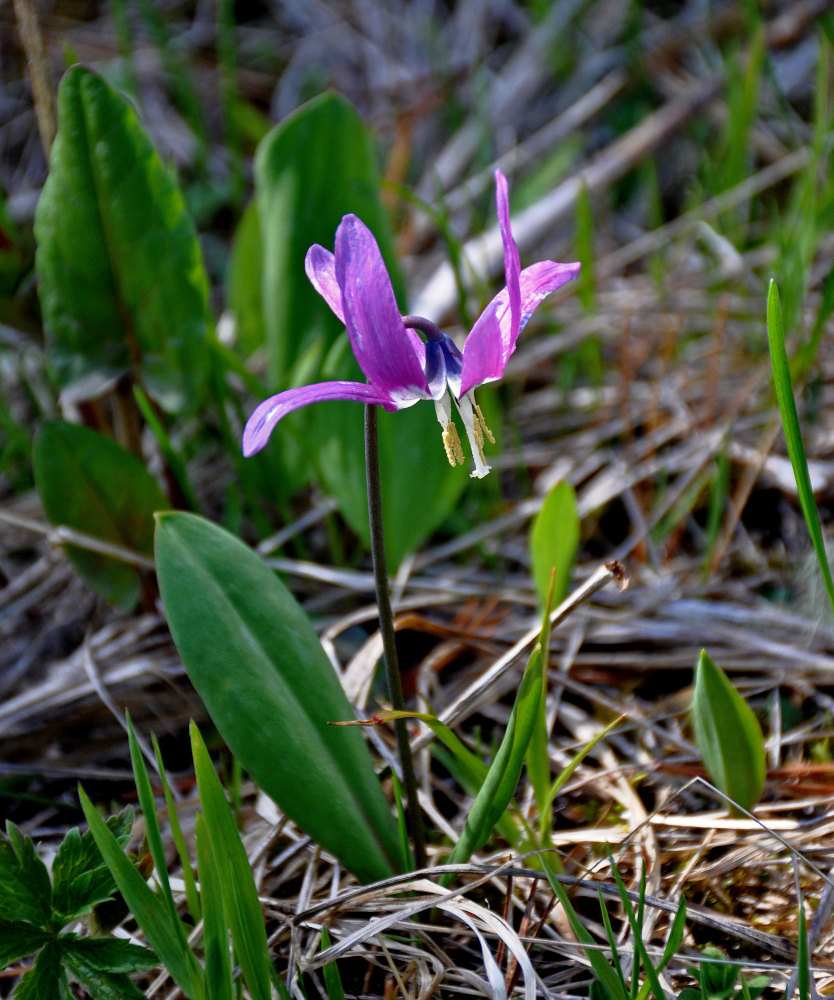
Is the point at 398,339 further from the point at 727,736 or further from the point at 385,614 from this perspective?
the point at 727,736

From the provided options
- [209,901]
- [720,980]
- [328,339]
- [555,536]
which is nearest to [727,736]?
[720,980]

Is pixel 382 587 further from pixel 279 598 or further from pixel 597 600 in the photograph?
pixel 597 600

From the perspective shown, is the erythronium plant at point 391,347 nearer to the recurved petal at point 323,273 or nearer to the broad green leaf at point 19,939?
the recurved petal at point 323,273

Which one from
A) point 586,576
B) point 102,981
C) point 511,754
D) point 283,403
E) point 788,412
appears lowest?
point 586,576

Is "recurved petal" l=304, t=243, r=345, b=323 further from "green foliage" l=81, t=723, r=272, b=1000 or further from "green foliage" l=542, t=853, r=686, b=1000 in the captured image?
"green foliage" l=542, t=853, r=686, b=1000

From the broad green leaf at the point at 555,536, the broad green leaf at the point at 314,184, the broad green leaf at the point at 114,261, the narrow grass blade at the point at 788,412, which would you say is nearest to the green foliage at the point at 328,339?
the broad green leaf at the point at 314,184

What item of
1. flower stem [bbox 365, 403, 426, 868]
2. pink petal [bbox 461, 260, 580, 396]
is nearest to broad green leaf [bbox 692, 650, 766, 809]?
flower stem [bbox 365, 403, 426, 868]

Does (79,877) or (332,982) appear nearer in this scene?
(332,982)
